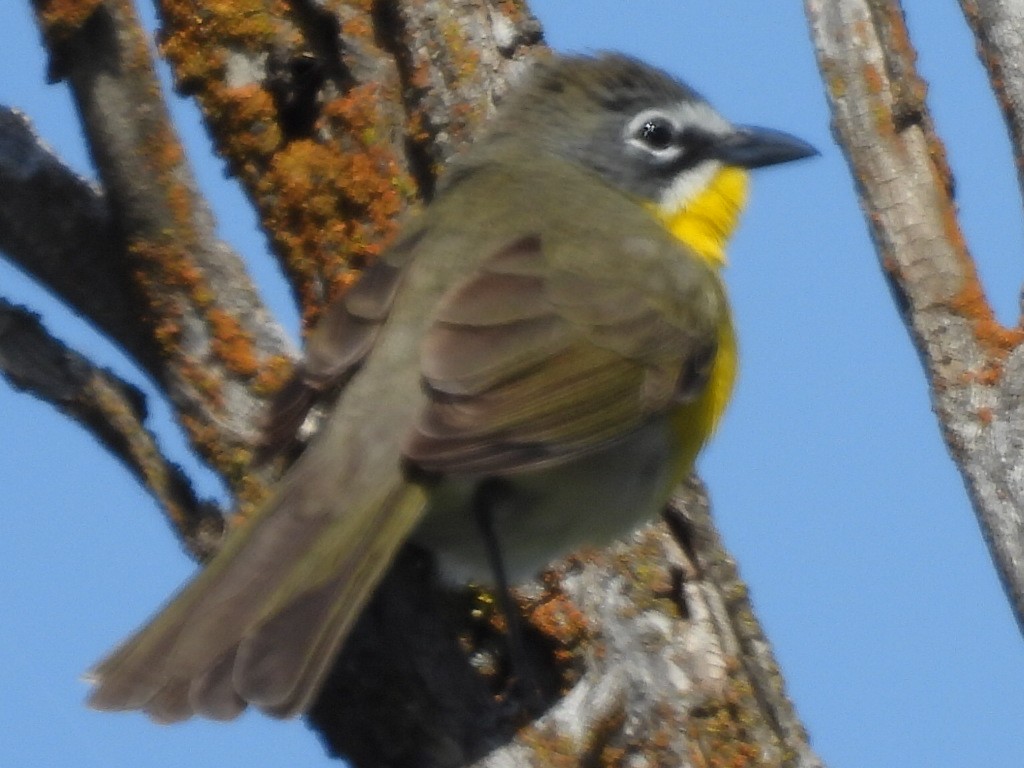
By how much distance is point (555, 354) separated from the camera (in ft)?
15.3

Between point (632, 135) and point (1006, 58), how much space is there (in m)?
1.65

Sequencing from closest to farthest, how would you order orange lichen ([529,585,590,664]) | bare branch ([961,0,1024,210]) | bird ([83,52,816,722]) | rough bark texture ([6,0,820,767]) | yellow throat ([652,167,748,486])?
1. bird ([83,52,816,722])
2. bare branch ([961,0,1024,210])
3. rough bark texture ([6,0,820,767])
4. orange lichen ([529,585,590,664])
5. yellow throat ([652,167,748,486])

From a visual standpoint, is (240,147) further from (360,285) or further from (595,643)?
(595,643)

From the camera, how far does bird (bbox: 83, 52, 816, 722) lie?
3863 millimetres

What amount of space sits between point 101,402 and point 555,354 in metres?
1.07

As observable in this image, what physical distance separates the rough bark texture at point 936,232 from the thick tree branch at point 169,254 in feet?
4.70

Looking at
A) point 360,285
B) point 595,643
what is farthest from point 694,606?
point 360,285

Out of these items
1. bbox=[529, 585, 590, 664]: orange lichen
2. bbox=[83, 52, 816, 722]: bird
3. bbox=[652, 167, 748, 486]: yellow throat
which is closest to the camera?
bbox=[83, 52, 816, 722]: bird

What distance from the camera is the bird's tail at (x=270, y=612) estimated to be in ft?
12.2

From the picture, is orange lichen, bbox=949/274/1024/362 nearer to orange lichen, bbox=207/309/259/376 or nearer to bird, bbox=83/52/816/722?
bird, bbox=83/52/816/722

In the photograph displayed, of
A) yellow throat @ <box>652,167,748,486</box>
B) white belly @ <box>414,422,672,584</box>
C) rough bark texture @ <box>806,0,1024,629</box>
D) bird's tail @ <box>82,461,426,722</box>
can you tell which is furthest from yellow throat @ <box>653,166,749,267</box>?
bird's tail @ <box>82,461,426,722</box>

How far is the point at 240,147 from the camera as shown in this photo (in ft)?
16.0

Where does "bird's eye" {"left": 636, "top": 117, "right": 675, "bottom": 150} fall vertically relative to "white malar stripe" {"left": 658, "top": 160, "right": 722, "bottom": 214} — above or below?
above

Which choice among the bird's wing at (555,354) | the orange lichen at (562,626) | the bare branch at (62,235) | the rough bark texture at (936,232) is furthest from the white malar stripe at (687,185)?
the bare branch at (62,235)
